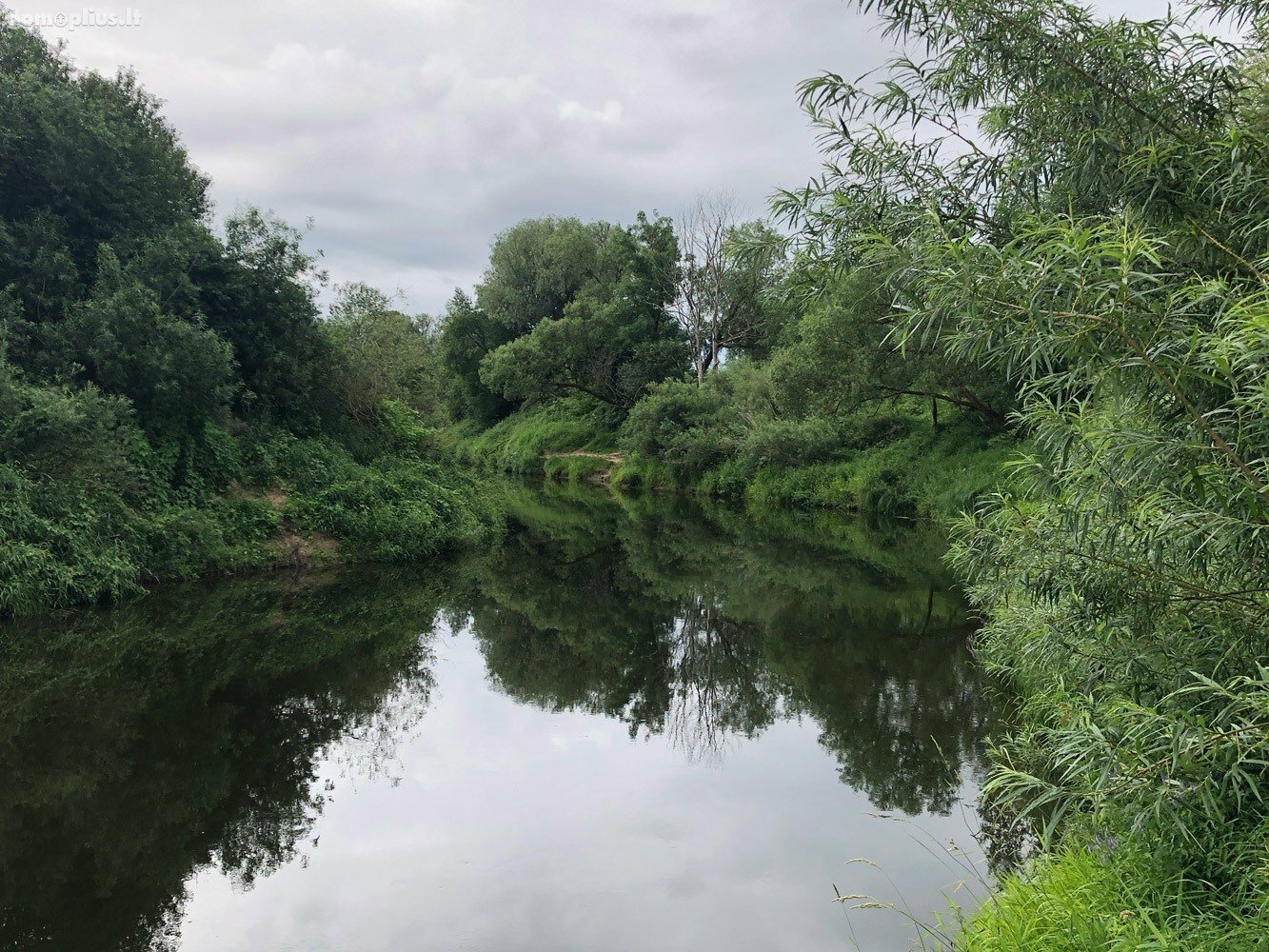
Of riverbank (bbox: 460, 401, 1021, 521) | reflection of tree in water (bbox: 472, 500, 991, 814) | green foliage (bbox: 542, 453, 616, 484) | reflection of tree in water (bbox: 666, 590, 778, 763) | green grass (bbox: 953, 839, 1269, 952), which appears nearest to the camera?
green grass (bbox: 953, 839, 1269, 952)

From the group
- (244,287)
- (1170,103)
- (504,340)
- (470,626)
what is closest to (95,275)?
(244,287)

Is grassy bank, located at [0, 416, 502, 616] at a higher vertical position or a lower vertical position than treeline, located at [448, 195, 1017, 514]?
lower

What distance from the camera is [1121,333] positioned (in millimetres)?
3441

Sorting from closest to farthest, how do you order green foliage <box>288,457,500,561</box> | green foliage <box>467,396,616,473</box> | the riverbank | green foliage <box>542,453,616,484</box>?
green foliage <box>288,457,500,561</box> < the riverbank < green foliage <box>542,453,616,484</box> < green foliage <box>467,396,616,473</box>

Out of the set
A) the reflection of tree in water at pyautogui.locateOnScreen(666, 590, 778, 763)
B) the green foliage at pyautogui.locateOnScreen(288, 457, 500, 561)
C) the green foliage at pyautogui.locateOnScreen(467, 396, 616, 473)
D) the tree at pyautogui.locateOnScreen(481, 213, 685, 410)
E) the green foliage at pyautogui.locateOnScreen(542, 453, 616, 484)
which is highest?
the tree at pyautogui.locateOnScreen(481, 213, 685, 410)

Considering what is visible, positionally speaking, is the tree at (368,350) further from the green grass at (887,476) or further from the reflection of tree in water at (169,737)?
the green grass at (887,476)

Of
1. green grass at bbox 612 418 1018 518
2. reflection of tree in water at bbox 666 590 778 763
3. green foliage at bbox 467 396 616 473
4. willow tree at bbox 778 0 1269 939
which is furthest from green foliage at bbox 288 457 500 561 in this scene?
green foliage at bbox 467 396 616 473

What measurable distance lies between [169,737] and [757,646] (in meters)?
7.11

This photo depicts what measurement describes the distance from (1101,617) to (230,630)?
1039 cm

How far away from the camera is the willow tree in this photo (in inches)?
138

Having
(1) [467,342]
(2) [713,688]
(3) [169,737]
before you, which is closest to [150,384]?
(3) [169,737]

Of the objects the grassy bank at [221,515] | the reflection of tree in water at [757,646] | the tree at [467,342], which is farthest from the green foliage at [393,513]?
the tree at [467,342]

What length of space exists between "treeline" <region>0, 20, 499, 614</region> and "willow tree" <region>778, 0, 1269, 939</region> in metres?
11.2

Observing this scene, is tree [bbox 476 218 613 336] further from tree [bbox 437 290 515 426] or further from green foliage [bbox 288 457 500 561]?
green foliage [bbox 288 457 500 561]
